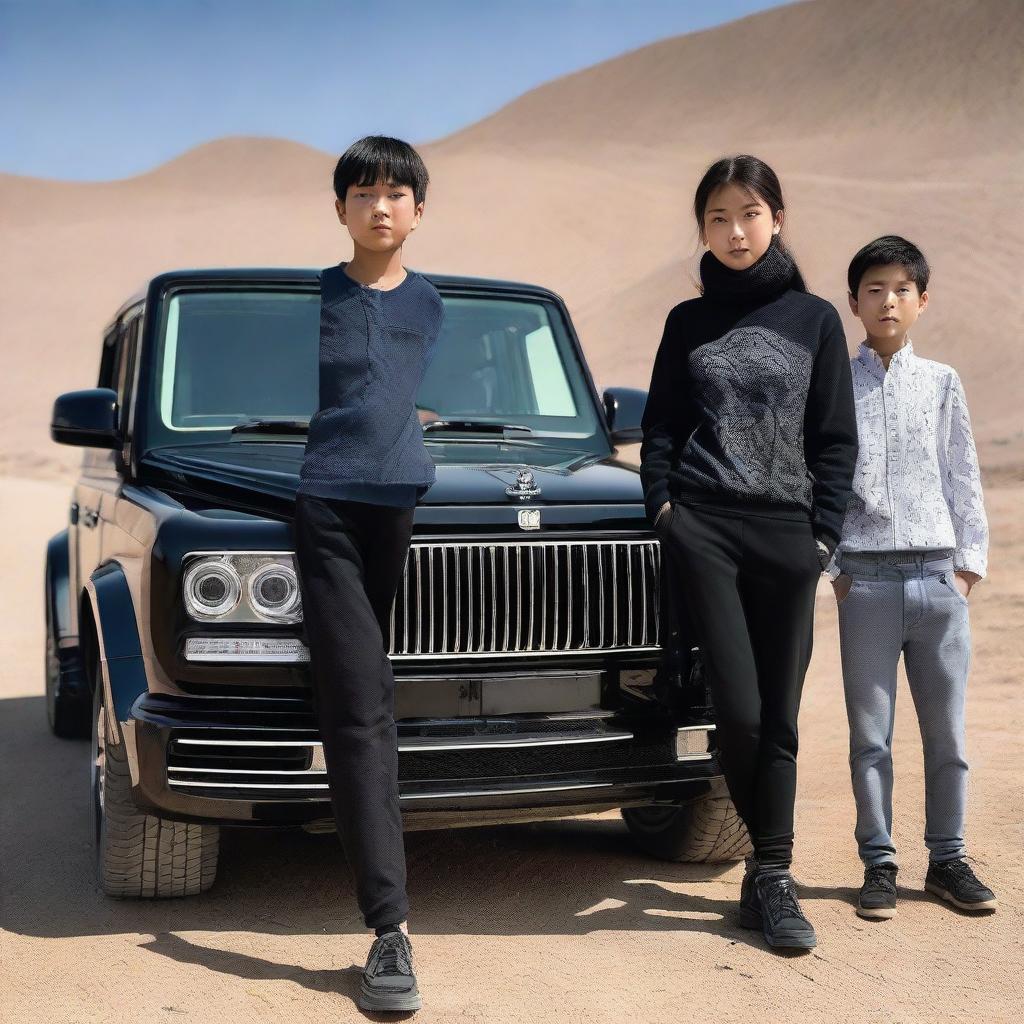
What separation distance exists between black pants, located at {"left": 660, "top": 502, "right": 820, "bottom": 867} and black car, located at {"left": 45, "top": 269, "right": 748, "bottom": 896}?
6.0 inches

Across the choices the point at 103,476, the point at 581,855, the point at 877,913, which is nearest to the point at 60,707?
the point at 103,476

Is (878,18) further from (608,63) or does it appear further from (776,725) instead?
(776,725)

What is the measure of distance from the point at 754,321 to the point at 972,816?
2.53 metres

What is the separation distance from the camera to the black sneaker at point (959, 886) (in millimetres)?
4660

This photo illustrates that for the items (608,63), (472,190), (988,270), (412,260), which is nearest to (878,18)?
(608,63)

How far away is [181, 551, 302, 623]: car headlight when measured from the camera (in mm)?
4082

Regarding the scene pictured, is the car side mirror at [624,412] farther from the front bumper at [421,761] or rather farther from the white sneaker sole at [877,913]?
the white sneaker sole at [877,913]

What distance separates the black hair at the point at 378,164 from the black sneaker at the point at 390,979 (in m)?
1.99

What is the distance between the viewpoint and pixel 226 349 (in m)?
5.34

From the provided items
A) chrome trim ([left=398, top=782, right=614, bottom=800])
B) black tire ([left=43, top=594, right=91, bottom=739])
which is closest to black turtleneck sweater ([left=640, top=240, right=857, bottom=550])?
chrome trim ([left=398, top=782, right=614, bottom=800])

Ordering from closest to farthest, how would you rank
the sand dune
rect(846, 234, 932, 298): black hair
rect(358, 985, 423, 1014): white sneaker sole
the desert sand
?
rect(358, 985, 423, 1014): white sneaker sole, the desert sand, rect(846, 234, 932, 298): black hair, the sand dune

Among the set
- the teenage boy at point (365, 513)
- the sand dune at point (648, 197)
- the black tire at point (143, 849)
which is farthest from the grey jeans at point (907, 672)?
the sand dune at point (648, 197)

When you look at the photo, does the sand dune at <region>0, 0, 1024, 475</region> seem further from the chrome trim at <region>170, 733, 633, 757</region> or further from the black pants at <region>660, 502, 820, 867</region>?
the chrome trim at <region>170, 733, 633, 757</region>

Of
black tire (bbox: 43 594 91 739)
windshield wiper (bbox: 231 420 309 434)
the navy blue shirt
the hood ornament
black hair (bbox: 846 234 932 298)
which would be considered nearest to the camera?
the navy blue shirt
